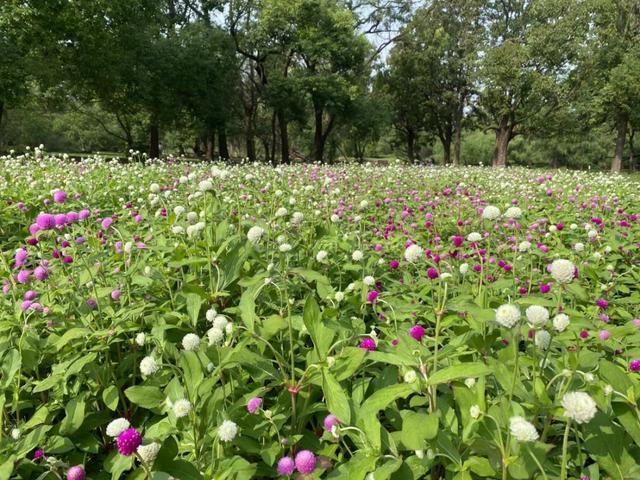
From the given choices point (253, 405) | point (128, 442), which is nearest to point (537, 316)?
point (253, 405)

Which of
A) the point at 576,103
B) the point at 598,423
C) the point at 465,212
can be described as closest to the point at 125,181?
the point at 465,212

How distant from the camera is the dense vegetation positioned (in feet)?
55.9

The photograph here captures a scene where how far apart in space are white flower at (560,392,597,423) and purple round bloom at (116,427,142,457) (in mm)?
1010

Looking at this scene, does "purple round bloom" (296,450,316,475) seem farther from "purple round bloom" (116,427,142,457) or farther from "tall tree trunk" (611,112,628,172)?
"tall tree trunk" (611,112,628,172)

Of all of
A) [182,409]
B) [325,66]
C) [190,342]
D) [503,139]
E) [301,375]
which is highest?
[325,66]

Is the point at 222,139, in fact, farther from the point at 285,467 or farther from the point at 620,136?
the point at 285,467

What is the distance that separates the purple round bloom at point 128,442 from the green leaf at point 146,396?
0.30 metres

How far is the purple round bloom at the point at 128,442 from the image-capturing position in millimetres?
1026

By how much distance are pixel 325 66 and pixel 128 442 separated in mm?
Answer: 26749

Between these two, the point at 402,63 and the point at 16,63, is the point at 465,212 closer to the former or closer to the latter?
the point at 16,63

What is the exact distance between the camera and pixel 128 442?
1.04 meters

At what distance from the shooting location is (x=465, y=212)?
5.13 m

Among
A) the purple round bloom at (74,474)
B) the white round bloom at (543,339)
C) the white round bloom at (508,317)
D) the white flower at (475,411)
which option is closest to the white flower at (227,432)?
the purple round bloom at (74,474)

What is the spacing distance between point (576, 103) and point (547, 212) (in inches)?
930
